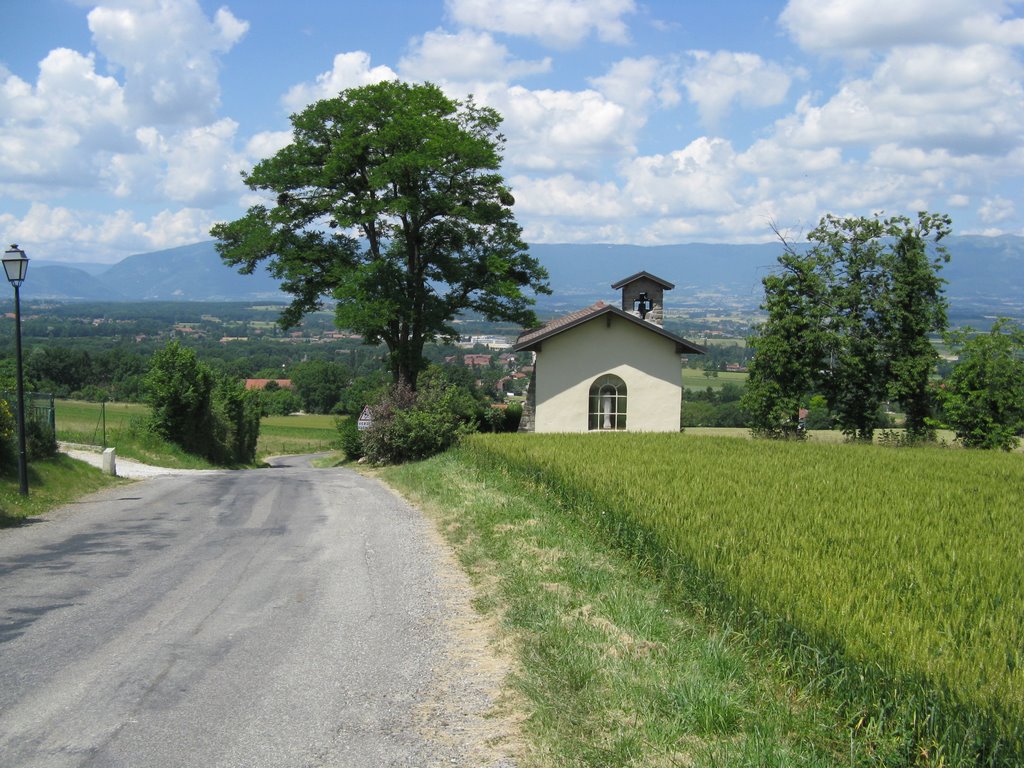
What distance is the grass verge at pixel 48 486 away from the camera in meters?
14.2

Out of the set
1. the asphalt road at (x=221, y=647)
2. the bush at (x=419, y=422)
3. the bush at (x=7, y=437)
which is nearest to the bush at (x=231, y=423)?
the bush at (x=419, y=422)

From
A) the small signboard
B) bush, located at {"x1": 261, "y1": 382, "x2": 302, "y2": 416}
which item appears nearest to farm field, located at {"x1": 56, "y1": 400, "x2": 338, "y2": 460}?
bush, located at {"x1": 261, "y1": 382, "x2": 302, "y2": 416}

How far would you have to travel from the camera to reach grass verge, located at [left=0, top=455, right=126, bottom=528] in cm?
1423

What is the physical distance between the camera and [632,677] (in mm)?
6055

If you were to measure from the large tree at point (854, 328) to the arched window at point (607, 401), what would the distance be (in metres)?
7.14

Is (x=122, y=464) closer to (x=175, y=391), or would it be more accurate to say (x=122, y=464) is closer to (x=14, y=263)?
(x=175, y=391)

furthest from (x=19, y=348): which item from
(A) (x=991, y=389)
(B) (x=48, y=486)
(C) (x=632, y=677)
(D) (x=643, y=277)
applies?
(A) (x=991, y=389)

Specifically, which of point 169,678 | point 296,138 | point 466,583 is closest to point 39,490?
point 466,583

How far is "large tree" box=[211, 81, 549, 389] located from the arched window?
4.89m

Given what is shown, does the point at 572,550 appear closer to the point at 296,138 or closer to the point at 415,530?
the point at 415,530

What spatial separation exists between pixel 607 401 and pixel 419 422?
833 centimetres

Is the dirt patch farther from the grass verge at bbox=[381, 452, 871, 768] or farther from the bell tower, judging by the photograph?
the bell tower

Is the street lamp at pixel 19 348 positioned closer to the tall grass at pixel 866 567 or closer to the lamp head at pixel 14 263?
the lamp head at pixel 14 263

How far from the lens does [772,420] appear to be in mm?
35719
